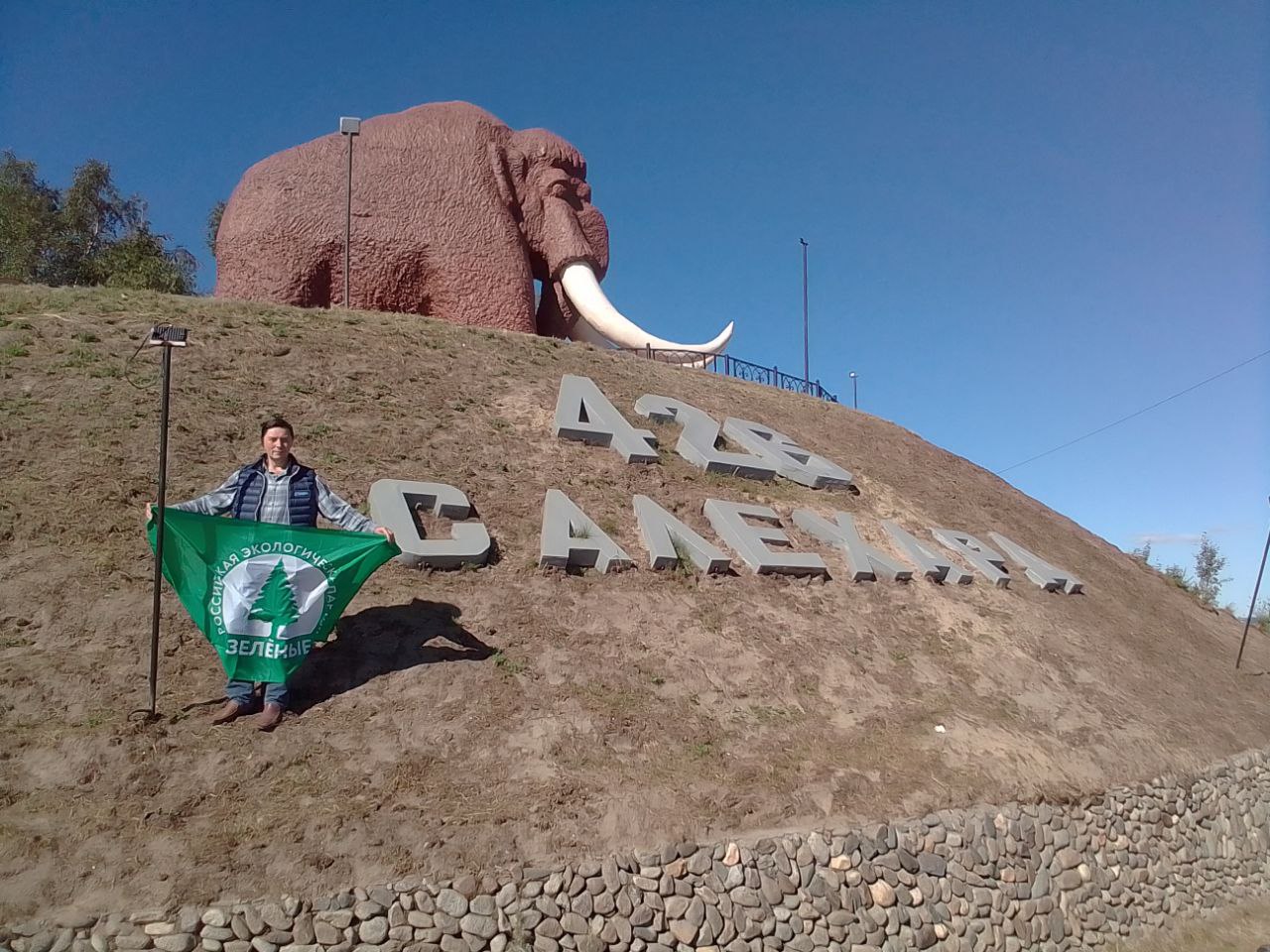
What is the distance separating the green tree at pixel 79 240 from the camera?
30.0m

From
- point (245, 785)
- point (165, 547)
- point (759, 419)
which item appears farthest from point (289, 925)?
point (759, 419)

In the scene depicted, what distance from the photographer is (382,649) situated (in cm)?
836

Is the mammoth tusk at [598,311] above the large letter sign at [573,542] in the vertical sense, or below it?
above

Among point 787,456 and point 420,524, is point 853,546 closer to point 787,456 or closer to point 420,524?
point 787,456

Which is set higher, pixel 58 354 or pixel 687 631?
pixel 58 354

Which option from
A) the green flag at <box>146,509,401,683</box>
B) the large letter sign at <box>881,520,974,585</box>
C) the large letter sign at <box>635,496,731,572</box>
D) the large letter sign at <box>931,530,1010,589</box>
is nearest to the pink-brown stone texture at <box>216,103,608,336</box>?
the large letter sign at <box>635,496,731,572</box>

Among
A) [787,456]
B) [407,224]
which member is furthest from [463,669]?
[407,224]

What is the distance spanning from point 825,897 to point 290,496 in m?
5.23

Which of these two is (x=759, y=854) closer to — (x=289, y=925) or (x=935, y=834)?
(x=935, y=834)

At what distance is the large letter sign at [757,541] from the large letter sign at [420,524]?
3488 mm

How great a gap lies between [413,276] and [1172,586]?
1706 cm

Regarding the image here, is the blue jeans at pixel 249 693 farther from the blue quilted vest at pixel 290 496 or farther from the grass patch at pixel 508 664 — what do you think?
the grass patch at pixel 508 664

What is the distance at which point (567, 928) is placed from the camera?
A: 6234 millimetres

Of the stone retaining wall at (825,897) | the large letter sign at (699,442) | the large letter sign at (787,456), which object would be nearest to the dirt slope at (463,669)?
the stone retaining wall at (825,897)
